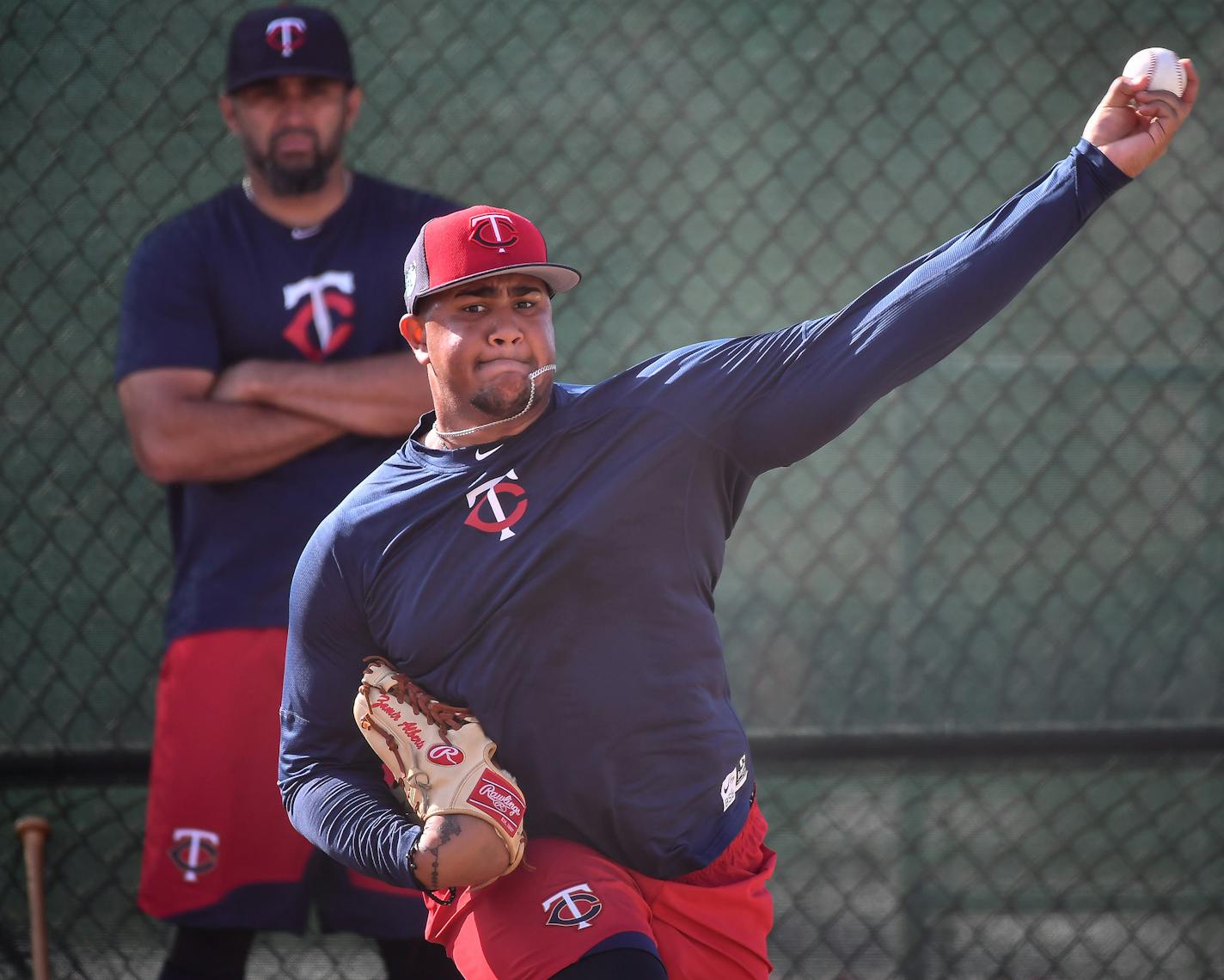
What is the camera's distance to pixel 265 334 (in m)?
3.06

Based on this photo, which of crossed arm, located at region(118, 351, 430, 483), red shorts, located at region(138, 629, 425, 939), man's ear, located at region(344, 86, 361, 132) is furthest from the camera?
man's ear, located at region(344, 86, 361, 132)

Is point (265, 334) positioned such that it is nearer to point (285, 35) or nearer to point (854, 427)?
point (285, 35)

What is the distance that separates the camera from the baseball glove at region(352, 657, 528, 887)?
2021mm

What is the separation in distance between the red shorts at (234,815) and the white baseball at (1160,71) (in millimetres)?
2031

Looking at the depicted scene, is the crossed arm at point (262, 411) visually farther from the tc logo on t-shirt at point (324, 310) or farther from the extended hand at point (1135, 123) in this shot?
the extended hand at point (1135, 123)

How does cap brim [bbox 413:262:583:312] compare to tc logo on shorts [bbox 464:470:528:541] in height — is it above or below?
above

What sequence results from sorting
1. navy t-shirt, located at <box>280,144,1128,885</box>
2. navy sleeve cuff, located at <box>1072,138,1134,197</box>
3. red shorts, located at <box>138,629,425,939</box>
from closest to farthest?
1. navy sleeve cuff, located at <box>1072,138,1134,197</box>
2. navy t-shirt, located at <box>280,144,1128,885</box>
3. red shorts, located at <box>138,629,425,939</box>

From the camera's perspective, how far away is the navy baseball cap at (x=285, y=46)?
3.04 metres

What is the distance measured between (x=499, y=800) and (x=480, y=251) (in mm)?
843

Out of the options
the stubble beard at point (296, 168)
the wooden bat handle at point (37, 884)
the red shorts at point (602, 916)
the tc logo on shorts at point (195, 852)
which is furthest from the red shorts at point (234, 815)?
the stubble beard at point (296, 168)

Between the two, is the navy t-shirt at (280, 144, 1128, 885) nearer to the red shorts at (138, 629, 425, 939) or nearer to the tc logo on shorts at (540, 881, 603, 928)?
the tc logo on shorts at (540, 881, 603, 928)

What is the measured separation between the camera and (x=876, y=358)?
199 centimetres

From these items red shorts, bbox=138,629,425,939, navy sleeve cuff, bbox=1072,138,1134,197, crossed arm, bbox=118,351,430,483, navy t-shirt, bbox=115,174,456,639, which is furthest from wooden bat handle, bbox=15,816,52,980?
navy sleeve cuff, bbox=1072,138,1134,197

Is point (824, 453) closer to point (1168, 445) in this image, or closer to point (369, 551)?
point (1168, 445)
